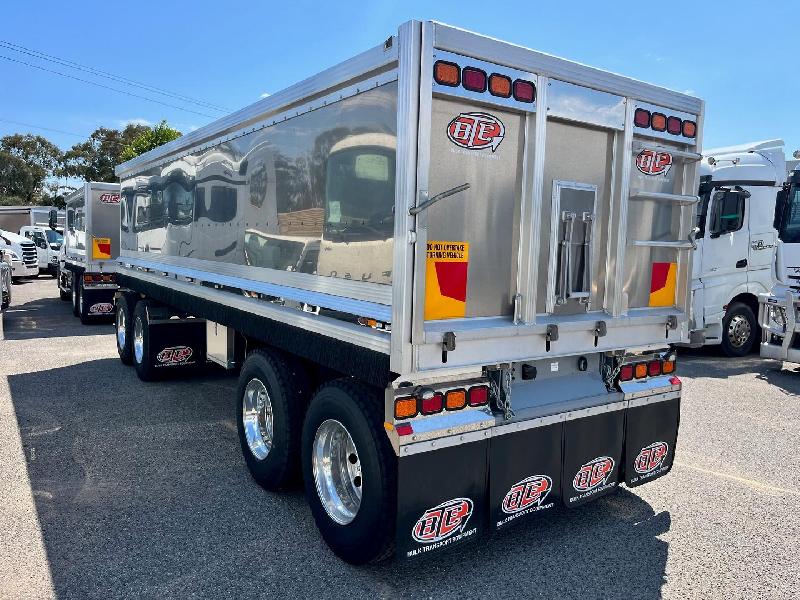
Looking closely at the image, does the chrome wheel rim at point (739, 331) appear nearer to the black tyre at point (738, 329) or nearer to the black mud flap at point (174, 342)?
the black tyre at point (738, 329)

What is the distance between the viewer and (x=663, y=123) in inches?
153

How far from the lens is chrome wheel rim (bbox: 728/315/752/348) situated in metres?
10.3

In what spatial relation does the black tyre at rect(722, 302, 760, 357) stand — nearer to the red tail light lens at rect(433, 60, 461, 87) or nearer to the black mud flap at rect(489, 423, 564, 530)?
the black mud flap at rect(489, 423, 564, 530)

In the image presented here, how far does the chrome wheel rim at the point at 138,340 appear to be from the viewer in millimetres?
7648

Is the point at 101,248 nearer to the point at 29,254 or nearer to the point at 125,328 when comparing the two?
the point at 125,328

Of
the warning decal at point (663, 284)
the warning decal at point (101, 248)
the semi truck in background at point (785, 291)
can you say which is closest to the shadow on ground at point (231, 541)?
the warning decal at point (663, 284)

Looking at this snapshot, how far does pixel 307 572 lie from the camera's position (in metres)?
3.33

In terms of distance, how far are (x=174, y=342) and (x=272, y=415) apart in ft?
12.1

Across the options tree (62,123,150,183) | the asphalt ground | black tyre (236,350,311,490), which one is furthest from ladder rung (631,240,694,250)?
tree (62,123,150,183)

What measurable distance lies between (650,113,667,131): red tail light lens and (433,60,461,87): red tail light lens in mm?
1614

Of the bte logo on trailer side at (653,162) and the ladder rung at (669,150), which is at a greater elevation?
the ladder rung at (669,150)

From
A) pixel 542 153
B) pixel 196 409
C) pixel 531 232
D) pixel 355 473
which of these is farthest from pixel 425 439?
pixel 196 409

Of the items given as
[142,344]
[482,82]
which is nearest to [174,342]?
[142,344]

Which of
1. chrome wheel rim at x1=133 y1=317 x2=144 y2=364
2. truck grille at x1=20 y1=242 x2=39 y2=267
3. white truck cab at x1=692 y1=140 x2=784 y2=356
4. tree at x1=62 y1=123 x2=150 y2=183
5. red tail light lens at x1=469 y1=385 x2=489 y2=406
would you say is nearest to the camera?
red tail light lens at x1=469 y1=385 x2=489 y2=406
